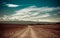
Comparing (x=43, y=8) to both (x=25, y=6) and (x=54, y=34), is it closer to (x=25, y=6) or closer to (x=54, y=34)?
(x=25, y=6)

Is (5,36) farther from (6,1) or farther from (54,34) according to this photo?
(54,34)

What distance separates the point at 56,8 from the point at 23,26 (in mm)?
506

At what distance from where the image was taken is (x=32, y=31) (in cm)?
194

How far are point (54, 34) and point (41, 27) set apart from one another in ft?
0.65

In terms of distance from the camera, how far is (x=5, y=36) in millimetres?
1967

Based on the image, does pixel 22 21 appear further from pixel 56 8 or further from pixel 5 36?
pixel 56 8

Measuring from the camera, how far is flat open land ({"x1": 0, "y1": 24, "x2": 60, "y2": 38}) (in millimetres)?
1929

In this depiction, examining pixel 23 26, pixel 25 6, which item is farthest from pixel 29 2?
pixel 23 26

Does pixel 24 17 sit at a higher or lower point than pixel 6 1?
lower

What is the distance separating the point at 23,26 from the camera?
1940 millimetres

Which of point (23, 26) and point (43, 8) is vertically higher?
point (43, 8)

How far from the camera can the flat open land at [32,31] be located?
193 centimetres

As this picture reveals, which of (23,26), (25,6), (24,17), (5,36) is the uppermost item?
(25,6)

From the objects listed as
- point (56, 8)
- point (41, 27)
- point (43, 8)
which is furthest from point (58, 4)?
point (41, 27)
